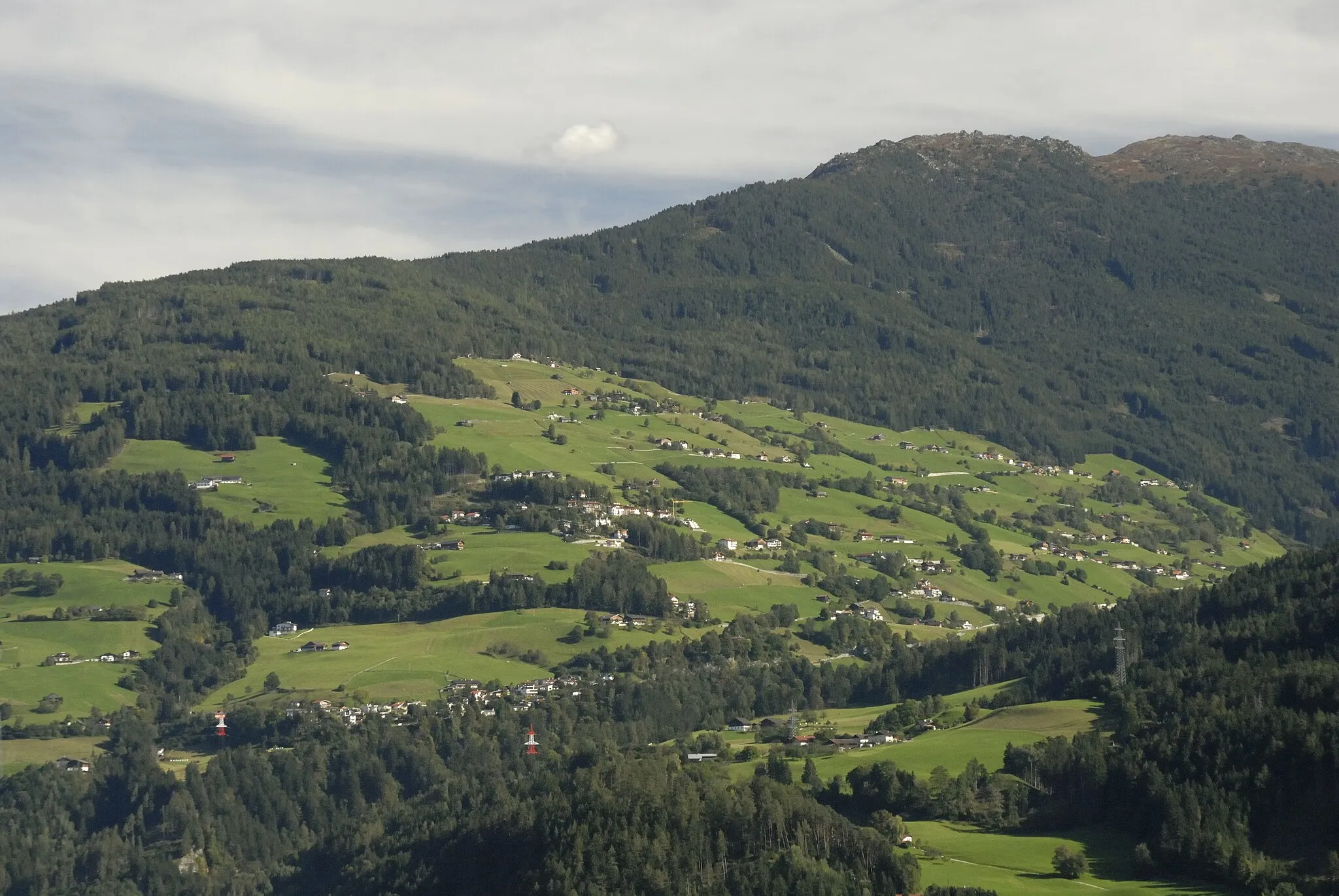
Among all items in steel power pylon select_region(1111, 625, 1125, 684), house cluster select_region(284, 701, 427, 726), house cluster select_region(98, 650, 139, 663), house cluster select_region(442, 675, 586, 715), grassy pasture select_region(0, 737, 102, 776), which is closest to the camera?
steel power pylon select_region(1111, 625, 1125, 684)

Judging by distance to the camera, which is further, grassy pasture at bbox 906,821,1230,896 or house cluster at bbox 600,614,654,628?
house cluster at bbox 600,614,654,628

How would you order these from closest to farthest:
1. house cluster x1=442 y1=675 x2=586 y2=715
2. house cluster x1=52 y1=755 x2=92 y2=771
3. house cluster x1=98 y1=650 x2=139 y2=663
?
house cluster x1=52 y1=755 x2=92 y2=771
house cluster x1=442 y1=675 x2=586 y2=715
house cluster x1=98 y1=650 x2=139 y2=663

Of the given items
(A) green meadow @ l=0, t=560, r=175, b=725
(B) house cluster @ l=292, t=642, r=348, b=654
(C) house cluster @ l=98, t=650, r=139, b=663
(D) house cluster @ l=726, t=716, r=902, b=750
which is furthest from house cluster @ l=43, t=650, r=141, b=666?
(D) house cluster @ l=726, t=716, r=902, b=750

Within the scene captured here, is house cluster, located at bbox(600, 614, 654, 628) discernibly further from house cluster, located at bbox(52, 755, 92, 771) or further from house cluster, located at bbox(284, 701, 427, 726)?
house cluster, located at bbox(52, 755, 92, 771)

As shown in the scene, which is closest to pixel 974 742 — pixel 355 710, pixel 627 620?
pixel 355 710

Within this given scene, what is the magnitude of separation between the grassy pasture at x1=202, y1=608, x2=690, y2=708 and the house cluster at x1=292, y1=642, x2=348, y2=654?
782 mm

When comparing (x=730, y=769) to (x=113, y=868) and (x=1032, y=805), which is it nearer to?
(x=1032, y=805)

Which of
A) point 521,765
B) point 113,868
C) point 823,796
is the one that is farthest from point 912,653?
point 113,868

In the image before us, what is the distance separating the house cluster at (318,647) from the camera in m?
184

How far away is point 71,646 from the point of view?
182625 mm

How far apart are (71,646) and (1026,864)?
106627 millimetres

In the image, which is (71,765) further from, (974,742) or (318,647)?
(974,742)

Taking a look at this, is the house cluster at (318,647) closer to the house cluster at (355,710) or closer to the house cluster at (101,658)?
the house cluster at (101,658)

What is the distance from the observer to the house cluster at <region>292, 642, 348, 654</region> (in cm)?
18450
